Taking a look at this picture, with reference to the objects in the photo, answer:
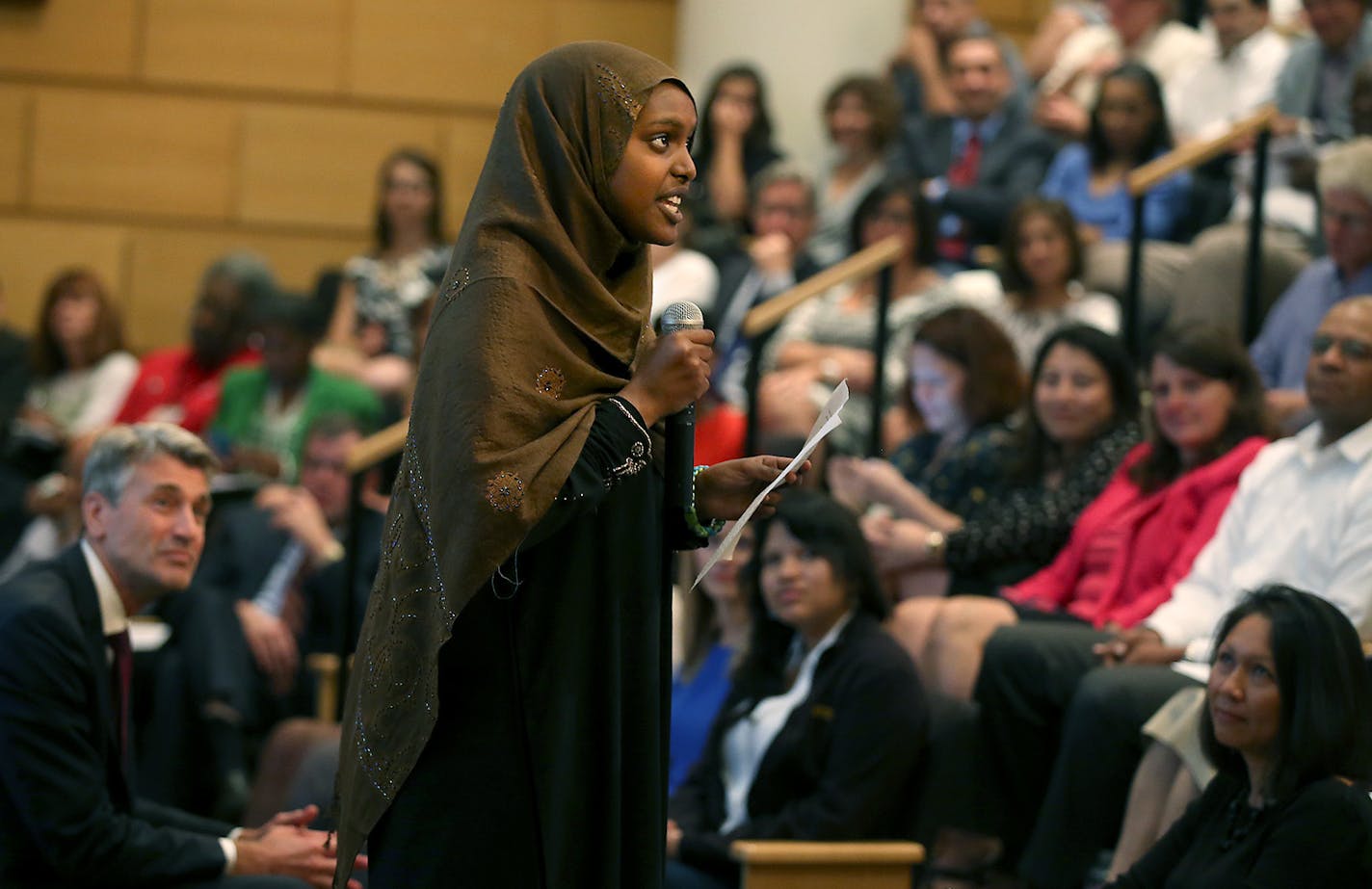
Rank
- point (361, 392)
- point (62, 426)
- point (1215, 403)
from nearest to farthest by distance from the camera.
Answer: point (1215, 403) → point (361, 392) → point (62, 426)

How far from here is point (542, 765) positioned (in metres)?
2.00

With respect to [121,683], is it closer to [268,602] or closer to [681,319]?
[681,319]

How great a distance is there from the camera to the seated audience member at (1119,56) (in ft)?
20.8

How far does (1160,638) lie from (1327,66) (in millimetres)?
2695

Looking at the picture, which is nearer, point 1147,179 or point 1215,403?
point 1215,403

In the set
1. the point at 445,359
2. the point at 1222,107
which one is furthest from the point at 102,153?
the point at 445,359

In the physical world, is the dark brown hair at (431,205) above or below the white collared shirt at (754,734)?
above

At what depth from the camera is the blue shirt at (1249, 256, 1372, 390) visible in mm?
4324

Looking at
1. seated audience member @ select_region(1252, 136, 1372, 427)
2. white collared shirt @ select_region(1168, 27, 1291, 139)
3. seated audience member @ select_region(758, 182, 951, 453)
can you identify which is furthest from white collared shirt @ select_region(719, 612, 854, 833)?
white collared shirt @ select_region(1168, 27, 1291, 139)

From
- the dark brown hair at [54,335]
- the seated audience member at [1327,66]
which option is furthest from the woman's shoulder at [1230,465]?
the dark brown hair at [54,335]

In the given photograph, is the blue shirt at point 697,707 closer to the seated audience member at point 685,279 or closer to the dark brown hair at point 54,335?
the seated audience member at point 685,279

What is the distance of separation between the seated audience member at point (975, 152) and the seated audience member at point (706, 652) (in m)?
2.09

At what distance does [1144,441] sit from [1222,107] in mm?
2296

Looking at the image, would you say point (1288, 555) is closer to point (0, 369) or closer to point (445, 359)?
point (445, 359)
